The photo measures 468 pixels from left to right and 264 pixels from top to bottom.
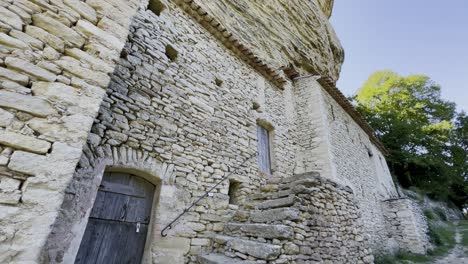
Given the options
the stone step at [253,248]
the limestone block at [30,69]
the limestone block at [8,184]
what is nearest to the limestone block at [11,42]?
the limestone block at [30,69]

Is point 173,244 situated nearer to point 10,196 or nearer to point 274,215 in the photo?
point 274,215

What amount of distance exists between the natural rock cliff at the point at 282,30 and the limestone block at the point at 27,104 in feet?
17.9

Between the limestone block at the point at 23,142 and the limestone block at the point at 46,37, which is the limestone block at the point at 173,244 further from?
the limestone block at the point at 46,37

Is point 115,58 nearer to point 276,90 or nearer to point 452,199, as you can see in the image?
point 276,90

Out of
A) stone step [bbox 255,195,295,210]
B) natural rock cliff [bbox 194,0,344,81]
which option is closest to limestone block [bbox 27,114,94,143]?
stone step [bbox 255,195,295,210]

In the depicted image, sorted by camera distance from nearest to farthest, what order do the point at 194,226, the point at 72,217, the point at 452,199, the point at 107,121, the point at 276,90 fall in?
the point at 72,217 → the point at 107,121 → the point at 194,226 → the point at 276,90 → the point at 452,199

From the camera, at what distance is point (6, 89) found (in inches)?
56.8

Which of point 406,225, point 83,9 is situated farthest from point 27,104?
point 406,225

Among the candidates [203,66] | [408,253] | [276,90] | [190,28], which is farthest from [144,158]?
[408,253]

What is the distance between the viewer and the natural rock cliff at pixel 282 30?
7094 mm

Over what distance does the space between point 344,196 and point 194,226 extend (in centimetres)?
313

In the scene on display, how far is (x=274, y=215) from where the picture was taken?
132 inches

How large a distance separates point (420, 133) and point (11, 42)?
22.3 metres

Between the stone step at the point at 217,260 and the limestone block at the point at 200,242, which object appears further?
the limestone block at the point at 200,242
